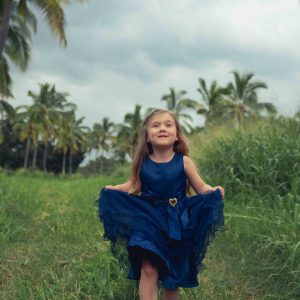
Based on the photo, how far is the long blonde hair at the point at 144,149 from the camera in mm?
3008

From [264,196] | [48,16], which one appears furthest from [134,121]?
[264,196]

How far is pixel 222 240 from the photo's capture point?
4930 millimetres

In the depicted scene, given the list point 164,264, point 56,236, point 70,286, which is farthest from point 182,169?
point 56,236

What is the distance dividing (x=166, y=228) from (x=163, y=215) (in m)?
0.09

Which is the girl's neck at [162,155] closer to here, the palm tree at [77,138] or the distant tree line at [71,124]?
the distant tree line at [71,124]

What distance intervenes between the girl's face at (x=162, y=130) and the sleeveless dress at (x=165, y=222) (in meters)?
0.13

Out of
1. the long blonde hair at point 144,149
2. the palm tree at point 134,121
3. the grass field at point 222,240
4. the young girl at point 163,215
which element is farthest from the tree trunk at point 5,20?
Result: the palm tree at point 134,121

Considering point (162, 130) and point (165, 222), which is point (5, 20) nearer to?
point (162, 130)

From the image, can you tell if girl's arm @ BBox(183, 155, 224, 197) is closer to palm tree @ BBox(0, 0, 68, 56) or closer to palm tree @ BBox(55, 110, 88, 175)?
palm tree @ BBox(0, 0, 68, 56)

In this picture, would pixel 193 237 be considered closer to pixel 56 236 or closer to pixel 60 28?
pixel 56 236

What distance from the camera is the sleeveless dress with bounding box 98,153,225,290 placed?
280cm

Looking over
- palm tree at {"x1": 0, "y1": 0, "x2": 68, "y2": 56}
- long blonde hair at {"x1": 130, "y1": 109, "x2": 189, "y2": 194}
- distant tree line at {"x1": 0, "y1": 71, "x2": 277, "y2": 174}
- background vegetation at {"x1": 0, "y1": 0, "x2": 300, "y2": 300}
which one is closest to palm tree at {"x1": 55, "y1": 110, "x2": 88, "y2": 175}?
distant tree line at {"x1": 0, "y1": 71, "x2": 277, "y2": 174}

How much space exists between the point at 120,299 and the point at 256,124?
18.2 feet

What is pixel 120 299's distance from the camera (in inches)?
129
